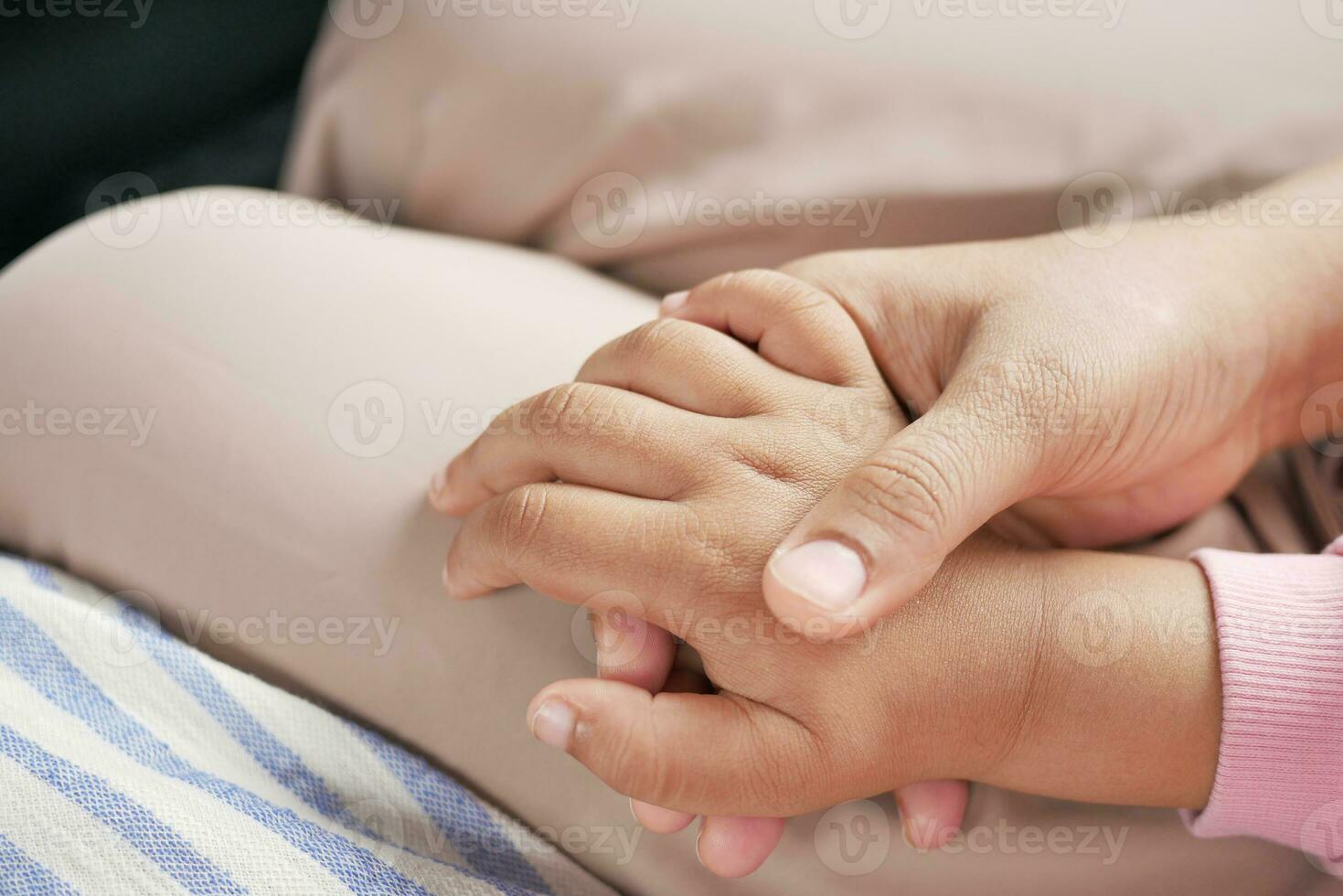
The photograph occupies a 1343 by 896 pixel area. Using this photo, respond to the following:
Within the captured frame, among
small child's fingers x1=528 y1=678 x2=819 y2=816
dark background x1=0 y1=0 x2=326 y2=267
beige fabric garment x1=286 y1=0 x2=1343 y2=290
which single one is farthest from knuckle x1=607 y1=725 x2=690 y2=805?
dark background x1=0 y1=0 x2=326 y2=267

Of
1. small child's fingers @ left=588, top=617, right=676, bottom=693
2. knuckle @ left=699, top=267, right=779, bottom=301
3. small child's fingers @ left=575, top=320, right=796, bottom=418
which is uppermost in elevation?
knuckle @ left=699, top=267, right=779, bottom=301

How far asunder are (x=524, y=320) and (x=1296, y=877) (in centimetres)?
55

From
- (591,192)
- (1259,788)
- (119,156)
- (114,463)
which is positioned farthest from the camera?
(119,156)

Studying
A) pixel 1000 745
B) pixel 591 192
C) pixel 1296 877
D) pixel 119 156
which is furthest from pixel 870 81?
pixel 119 156

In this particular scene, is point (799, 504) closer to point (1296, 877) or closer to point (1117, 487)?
point (1117, 487)

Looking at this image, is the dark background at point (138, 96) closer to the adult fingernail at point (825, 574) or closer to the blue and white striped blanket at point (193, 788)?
the blue and white striped blanket at point (193, 788)

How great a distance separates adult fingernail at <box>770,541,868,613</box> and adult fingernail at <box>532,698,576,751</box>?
0.13 m

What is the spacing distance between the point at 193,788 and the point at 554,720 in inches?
7.2

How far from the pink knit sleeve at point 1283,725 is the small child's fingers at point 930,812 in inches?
5.1

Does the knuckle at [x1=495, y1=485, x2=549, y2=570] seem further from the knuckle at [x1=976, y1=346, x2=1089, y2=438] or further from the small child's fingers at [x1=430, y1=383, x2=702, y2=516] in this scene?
the knuckle at [x1=976, y1=346, x2=1089, y2=438]

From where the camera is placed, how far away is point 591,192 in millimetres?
765

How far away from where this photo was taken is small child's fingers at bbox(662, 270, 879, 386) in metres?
0.60

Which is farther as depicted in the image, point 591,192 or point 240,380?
point 591,192

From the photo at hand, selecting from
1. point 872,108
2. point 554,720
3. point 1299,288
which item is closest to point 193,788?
point 554,720
